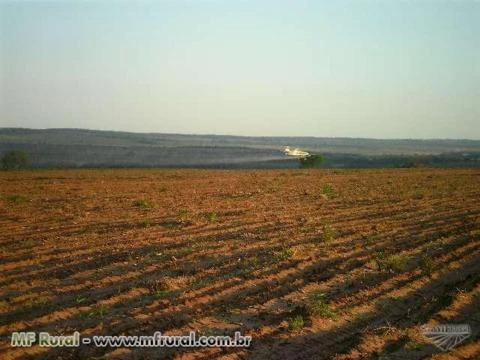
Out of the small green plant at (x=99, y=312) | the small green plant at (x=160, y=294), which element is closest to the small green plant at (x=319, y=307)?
the small green plant at (x=160, y=294)

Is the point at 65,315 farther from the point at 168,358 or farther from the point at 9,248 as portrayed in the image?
the point at 9,248

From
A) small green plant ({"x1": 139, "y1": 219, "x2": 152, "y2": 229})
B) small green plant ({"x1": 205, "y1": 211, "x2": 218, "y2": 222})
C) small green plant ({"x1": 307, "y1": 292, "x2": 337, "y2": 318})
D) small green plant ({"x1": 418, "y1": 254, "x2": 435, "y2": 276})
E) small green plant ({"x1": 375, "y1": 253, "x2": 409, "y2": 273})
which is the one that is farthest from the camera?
small green plant ({"x1": 205, "y1": 211, "x2": 218, "y2": 222})

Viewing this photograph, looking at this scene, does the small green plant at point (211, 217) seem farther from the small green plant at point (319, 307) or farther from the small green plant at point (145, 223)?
the small green plant at point (319, 307)

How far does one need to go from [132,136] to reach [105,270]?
7696 inches

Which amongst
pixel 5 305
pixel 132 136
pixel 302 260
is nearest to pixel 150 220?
pixel 302 260

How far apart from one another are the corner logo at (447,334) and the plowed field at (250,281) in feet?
0.34

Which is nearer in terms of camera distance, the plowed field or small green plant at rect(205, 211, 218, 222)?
the plowed field

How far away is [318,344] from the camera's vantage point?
216 inches

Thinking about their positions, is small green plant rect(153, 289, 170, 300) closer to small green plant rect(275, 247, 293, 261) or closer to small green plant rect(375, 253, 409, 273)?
small green plant rect(275, 247, 293, 261)

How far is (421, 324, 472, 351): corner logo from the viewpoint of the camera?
5.50m

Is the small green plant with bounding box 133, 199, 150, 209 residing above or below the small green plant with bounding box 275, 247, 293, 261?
below

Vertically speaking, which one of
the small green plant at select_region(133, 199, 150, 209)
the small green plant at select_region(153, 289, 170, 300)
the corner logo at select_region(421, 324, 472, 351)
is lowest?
the small green plant at select_region(133, 199, 150, 209)

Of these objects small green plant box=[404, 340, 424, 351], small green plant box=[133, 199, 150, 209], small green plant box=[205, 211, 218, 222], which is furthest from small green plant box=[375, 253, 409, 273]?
small green plant box=[133, 199, 150, 209]

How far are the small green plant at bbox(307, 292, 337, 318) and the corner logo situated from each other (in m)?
1.19
